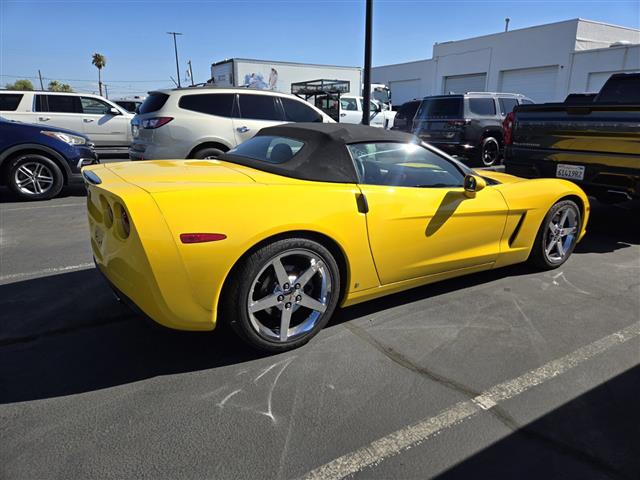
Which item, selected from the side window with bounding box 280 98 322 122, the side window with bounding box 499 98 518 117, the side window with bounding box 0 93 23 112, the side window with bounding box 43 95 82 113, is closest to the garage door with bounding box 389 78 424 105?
the side window with bounding box 499 98 518 117

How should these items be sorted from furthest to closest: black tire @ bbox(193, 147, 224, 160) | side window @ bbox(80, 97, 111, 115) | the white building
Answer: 1. the white building
2. side window @ bbox(80, 97, 111, 115)
3. black tire @ bbox(193, 147, 224, 160)

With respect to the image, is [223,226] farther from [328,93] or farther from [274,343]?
[328,93]

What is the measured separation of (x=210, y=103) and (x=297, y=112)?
5.14 feet

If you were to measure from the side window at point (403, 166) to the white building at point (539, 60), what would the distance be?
26101 mm

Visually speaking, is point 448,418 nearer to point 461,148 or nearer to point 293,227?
point 293,227

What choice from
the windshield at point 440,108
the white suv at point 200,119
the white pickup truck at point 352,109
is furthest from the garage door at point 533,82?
the white suv at point 200,119

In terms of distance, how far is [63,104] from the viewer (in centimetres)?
1102

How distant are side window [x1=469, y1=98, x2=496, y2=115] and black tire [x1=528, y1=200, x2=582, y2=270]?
7275mm

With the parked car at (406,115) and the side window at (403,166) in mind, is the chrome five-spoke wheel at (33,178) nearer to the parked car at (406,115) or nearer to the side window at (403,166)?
the side window at (403,166)

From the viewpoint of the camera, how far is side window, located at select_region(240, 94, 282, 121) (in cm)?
812

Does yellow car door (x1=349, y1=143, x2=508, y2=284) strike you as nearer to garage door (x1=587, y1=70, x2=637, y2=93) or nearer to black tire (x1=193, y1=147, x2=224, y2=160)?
black tire (x1=193, y1=147, x2=224, y2=160)

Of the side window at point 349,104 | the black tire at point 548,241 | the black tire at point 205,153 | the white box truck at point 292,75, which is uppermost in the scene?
the white box truck at point 292,75

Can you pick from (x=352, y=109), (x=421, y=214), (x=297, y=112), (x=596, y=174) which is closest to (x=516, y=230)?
(x=421, y=214)

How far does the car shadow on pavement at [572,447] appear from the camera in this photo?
2.01 m
